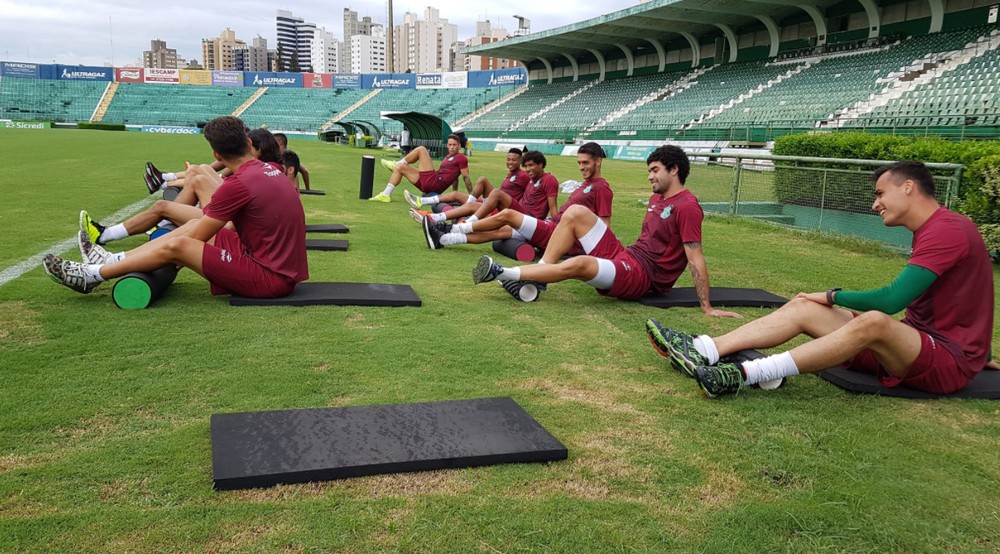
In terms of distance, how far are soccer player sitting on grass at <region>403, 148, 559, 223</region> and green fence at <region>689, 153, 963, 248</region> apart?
381cm

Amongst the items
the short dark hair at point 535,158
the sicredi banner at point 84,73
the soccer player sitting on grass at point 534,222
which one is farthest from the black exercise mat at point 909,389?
the sicredi banner at point 84,73

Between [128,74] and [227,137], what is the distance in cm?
7352

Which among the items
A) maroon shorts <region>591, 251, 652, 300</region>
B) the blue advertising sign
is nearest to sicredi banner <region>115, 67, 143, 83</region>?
the blue advertising sign

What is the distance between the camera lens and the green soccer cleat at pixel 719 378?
140 inches

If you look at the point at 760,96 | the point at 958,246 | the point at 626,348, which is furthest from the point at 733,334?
the point at 760,96

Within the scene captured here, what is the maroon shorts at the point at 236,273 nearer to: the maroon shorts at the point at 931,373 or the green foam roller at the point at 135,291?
the green foam roller at the point at 135,291

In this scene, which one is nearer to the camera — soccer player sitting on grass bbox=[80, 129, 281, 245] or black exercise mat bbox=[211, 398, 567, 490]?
black exercise mat bbox=[211, 398, 567, 490]

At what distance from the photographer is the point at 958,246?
3379 mm

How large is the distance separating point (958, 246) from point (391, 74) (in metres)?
64.2

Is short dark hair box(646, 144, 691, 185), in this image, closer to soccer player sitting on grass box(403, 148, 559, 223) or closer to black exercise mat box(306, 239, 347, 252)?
soccer player sitting on grass box(403, 148, 559, 223)

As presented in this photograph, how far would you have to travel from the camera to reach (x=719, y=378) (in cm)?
356

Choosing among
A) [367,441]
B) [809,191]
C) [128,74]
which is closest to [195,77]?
[128,74]

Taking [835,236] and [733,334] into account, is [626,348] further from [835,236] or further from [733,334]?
[835,236]

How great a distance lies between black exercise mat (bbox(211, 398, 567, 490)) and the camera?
100.0 inches
